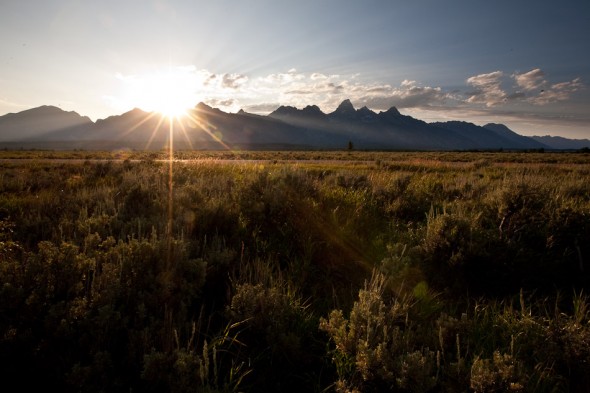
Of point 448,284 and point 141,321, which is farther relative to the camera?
point 448,284

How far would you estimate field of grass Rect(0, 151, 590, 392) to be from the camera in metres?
2.63

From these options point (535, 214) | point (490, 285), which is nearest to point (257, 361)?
point (490, 285)

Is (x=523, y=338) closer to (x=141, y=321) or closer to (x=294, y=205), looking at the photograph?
(x=141, y=321)

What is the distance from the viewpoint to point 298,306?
3723 mm

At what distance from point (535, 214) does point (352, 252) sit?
12.0 ft

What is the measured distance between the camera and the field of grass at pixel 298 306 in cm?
263

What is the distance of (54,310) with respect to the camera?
2.90 meters

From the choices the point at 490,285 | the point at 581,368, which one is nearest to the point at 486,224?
the point at 490,285

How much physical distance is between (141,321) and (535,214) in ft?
22.3

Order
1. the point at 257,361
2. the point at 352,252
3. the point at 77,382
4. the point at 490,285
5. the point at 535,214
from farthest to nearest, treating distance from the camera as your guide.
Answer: the point at 535,214, the point at 352,252, the point at 490,285, the point at 257,361, the point at 77,382

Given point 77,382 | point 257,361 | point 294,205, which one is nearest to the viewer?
point 77,382

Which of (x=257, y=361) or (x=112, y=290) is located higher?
(x=112, y=290)

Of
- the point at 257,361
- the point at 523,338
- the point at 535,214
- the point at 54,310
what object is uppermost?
the point at 535,214

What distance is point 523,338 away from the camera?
3.20 m
